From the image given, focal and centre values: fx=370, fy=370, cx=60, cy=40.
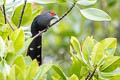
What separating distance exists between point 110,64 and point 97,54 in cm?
8

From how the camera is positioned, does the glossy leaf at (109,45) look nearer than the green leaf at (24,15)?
Yes

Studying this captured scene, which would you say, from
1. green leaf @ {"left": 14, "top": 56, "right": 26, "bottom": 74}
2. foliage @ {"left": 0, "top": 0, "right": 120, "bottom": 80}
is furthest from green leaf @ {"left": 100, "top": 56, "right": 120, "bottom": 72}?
green leaf @ {"left": 14, "top": 56, "right": 26, "bottom": 74}

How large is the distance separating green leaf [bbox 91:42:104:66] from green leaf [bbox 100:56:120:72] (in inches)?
1.2

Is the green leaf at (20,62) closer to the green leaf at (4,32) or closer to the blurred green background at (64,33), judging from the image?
the green leaf at (4,32)

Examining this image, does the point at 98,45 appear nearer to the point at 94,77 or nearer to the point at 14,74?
the point at 94,77

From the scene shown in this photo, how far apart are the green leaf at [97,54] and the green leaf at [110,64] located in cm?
3

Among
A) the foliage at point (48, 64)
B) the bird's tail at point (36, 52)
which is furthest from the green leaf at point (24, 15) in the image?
the bird's tail at point (36, 52)

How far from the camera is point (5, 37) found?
5.44 feet

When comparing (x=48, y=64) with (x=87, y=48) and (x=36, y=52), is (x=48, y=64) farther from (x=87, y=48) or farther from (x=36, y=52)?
(x=36, y=52)

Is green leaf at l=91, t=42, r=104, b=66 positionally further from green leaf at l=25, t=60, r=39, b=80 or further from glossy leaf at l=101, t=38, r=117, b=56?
green leaf at l=25, t=60, r=39, b=80

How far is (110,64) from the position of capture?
1621 mm

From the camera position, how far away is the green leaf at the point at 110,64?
5.27ft

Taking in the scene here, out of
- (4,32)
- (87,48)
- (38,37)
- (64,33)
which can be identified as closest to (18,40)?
(4,32)

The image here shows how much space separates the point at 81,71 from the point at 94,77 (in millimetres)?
69
